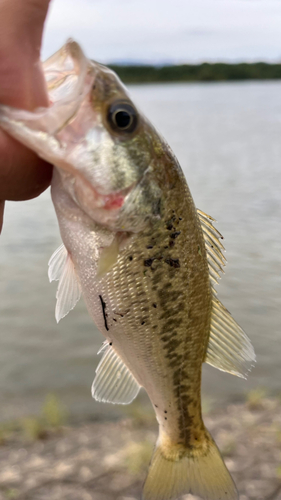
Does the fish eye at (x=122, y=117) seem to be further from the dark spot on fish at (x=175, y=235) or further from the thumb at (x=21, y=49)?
the dark spot on fish at (x=175, y=235)

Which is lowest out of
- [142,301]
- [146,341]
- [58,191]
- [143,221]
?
[146,341]

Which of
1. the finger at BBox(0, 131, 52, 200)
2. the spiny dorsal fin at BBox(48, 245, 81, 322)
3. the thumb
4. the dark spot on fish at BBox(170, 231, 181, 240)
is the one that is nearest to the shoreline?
the spiny dorsal fin at BBox(48, 245, 81, 322)

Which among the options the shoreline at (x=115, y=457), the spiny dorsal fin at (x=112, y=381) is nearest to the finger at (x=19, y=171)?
the spiny dorsal fin at (x=112, y=381)

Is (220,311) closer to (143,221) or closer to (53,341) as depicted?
(143,221)

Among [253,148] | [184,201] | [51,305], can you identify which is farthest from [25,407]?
[253,148]

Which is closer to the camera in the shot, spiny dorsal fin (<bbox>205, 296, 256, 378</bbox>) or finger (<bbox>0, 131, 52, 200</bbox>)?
finger (<bbox>0, 131, 52, 200</bbox>)

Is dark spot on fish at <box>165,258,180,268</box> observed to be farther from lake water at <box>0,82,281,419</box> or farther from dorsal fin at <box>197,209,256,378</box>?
lake water at <box>0,82,281,419</box>

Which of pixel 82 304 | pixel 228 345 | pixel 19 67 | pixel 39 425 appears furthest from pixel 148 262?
pixel 82 304
